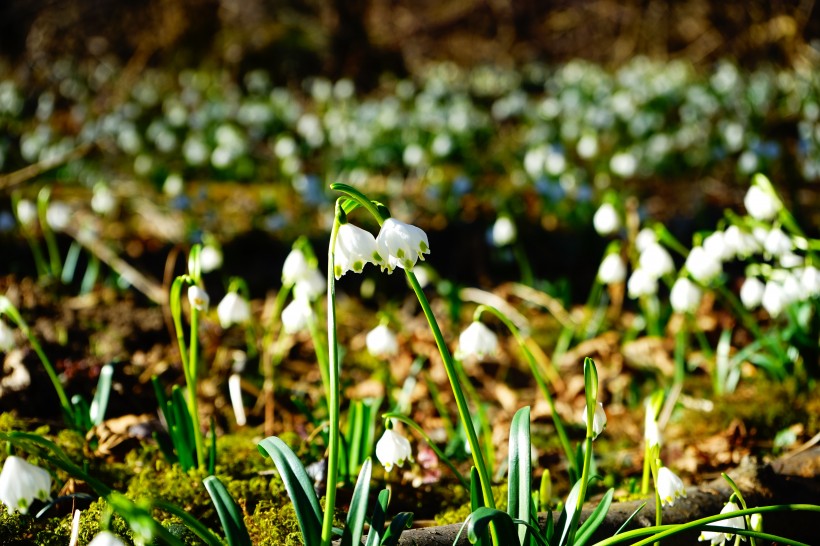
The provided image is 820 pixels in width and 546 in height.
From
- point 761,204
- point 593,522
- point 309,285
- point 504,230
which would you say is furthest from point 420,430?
point 504,230

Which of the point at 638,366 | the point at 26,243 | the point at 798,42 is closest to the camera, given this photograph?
the point at 638,366

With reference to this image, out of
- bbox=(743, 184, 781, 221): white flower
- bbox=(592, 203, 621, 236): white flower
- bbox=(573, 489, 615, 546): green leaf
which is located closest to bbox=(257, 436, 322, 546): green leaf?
bbox=(573, 489, 615, 546): green leaf

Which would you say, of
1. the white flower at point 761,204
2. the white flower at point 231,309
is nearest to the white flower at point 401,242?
the white flower at point 231,309

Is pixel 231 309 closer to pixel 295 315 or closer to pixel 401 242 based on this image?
pixel 295 315

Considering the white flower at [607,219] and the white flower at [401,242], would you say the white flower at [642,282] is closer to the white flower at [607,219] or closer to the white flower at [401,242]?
the white flower at [607,219]

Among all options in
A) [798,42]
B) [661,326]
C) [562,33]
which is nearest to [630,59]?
[562,33]

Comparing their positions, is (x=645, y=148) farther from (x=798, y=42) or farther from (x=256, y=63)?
(x=256, y=63)
